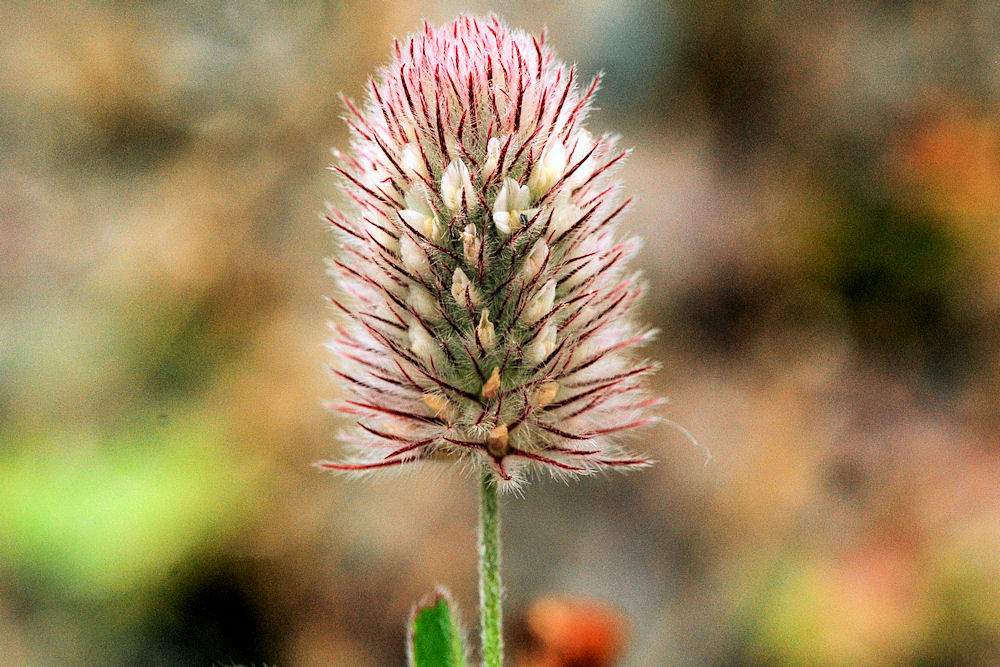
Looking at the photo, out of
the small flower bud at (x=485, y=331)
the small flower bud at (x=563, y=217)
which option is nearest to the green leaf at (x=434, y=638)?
the small flower bud at (x=485, y=331)

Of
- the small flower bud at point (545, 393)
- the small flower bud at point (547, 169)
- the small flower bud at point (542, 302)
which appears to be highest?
the small flower bud at point (547, 169)

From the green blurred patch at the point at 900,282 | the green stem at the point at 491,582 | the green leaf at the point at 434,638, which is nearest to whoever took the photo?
the green stem at the point at 491,582

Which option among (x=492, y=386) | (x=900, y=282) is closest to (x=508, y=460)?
(x=492, y=386)

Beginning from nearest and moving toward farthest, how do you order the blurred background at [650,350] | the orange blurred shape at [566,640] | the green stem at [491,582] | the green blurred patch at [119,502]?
the green stem at [491,582] < the orange blurred shape at [566,640] < the green blurred patch at [119,502] < the blurred background at [650,350]

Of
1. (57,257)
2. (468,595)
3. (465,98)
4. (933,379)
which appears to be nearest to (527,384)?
(465,98)

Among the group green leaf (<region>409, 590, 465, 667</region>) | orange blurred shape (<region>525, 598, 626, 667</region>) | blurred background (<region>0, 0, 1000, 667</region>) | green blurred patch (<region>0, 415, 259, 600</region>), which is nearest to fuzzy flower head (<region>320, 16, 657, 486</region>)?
green leaf (<region>409, 590, 465, 667</region>)

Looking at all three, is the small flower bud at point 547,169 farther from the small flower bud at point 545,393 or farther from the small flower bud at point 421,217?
the small flower bud at point 545,393

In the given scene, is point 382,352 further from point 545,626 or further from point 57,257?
point 57,257
